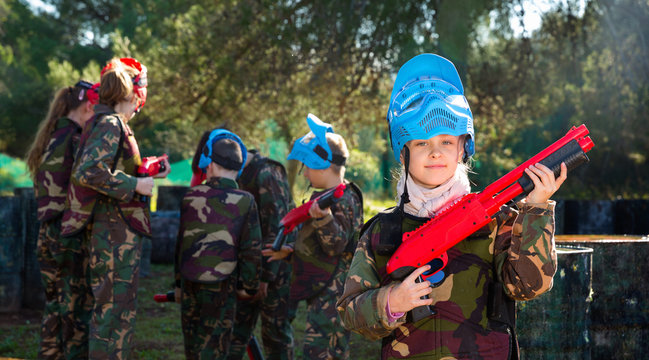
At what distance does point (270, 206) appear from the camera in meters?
5.01

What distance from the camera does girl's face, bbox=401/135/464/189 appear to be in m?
2.25

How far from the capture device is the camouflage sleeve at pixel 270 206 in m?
4.98

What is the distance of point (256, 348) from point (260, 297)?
1.30ft

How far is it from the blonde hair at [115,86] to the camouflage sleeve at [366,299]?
2540 millimetres

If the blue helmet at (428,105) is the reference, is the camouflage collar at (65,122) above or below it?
above

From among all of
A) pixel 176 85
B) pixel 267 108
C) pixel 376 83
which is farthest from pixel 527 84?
pixel 176 85

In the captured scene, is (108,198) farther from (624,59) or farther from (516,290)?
(624,59)

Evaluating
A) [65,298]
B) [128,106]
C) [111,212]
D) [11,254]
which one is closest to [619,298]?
[111,212]

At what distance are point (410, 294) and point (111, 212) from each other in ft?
8.77

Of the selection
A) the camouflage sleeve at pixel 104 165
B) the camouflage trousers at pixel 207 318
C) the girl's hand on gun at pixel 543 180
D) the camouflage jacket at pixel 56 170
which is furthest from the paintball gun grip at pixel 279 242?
the girl's hand on gun at pixel 543 180

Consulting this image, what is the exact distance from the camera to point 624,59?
28.6 feet

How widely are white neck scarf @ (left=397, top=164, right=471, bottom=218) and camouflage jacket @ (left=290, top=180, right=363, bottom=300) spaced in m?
1.88

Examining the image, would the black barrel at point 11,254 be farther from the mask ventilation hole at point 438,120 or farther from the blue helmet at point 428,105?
the mask ventilation hole at point 438,120

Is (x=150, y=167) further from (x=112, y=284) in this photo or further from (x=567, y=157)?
(x=567, y=157)
